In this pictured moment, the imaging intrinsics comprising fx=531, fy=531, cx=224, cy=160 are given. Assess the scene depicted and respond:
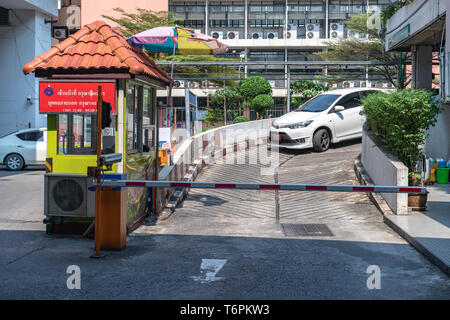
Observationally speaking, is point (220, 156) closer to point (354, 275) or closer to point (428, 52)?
point (428, 52)

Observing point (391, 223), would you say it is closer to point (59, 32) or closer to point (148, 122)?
point (148, 122)

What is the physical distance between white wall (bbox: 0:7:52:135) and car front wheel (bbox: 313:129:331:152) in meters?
17.9

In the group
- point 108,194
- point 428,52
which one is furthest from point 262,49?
point 108,194

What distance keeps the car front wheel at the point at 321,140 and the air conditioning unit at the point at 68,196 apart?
9.82 meters

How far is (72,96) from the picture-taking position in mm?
8055

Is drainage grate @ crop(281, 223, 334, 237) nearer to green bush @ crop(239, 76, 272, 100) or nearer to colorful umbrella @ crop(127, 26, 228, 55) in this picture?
colorful umbrella @ crop(127, 26, 228, 55)

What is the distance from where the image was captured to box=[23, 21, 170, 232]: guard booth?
8.01 meters

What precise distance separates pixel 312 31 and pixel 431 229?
53610 millimetres

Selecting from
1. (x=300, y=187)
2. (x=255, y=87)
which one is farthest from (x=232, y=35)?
(x=300, y=187)

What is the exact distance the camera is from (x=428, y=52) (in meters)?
18.5

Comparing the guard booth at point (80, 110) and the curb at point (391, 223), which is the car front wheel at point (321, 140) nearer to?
the curb at point (391, 223)

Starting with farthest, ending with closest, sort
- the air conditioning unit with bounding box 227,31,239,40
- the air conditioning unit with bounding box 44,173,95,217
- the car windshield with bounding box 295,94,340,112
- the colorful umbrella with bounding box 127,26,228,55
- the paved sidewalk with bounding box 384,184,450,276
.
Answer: the air conditioning unit with bounding box 227,31,239,40 < the car windshield with bounding box 295,94,340,112 < the colorful umbrella with bounding box 127,26,228,55 < the air conditioning unit with bounding box 44,173,95,217 < the paved sidewalk with bounding box 384,184,450,276

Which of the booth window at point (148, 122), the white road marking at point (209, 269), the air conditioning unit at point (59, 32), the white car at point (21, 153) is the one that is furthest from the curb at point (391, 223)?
the air conditioning unit at point (59, 32)

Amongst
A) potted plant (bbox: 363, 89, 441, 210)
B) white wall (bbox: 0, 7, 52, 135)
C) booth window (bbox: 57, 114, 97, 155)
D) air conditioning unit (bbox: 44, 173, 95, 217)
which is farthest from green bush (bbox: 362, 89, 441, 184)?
white wall (bbox: 0, 7, 52, 135)
